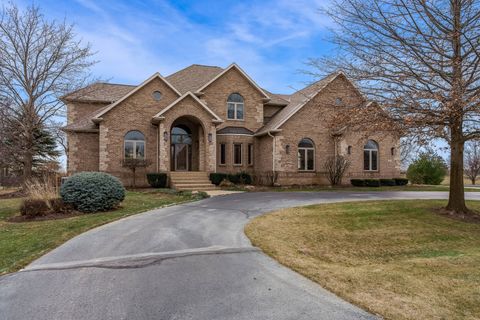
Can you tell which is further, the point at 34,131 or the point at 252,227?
the point at 34,131

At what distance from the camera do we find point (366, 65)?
34.7ft

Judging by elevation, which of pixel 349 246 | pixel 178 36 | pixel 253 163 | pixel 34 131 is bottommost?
pixel 349 246

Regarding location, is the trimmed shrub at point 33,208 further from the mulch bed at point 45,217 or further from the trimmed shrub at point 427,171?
the trimmed shrub at point 427,171

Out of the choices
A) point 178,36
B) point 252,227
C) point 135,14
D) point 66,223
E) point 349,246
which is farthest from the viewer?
point 178,36

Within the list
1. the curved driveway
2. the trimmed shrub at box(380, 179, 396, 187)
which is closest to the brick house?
the trimmed shrub at box(380, 179, 396, 187)

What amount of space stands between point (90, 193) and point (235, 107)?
50.6 ft

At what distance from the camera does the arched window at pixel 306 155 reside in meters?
23.5

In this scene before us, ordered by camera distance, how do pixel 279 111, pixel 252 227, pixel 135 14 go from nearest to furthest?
pixel 252 227 → pixel 135 14 → pixel 279 111

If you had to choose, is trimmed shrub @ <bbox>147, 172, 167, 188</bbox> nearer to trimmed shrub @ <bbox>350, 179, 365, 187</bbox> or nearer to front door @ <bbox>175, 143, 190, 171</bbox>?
front door @ <bbox>175, 143, 190, 171</bbox>

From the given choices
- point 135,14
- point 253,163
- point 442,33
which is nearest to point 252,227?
point 442,33

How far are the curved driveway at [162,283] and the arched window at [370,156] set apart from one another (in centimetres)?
1945

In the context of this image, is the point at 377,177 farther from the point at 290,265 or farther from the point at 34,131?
the point at 34,131

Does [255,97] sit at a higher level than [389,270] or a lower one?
higher

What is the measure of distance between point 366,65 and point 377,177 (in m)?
16.3
